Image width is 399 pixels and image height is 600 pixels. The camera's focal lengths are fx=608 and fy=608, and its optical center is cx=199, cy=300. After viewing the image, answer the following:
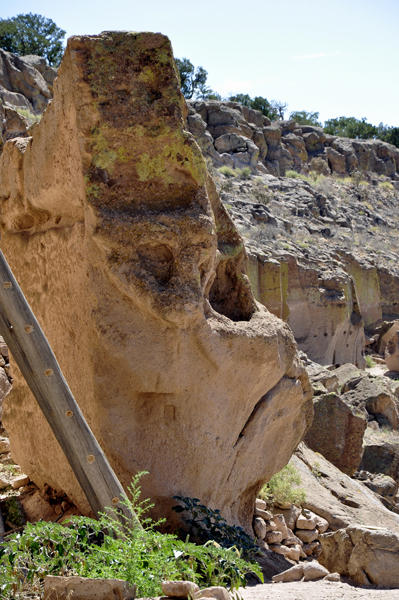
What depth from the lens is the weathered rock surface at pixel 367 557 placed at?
12.0ft

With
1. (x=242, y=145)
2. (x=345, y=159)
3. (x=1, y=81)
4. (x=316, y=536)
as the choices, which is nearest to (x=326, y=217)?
(x=242, y=145)

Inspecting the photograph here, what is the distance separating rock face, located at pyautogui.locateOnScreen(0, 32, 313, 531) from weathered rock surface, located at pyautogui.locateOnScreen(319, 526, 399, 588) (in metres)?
0.87

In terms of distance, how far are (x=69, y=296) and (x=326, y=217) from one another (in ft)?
76.5

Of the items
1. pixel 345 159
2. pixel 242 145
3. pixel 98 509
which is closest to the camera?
pixel 98 509

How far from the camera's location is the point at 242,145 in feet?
94.8

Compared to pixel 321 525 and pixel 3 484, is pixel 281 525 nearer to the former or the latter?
pixel 321 525

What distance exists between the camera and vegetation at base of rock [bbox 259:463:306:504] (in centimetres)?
549

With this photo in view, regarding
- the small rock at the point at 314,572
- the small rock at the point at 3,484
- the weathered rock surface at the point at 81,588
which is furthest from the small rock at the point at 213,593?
the small rock at the point at 3,484

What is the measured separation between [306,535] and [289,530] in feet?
0.83

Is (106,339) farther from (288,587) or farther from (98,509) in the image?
(288,587)

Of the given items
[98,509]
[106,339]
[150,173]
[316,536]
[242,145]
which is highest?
[242,145]

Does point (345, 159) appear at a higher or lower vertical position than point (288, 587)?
higher

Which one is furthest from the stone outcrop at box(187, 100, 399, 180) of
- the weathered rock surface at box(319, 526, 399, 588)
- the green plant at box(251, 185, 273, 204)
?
the weathered rock surface at box(319, 526, 399, 588)

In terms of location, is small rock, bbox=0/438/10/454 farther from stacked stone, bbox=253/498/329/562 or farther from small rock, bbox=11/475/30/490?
stacked stone, bbox=253/498/329/562
